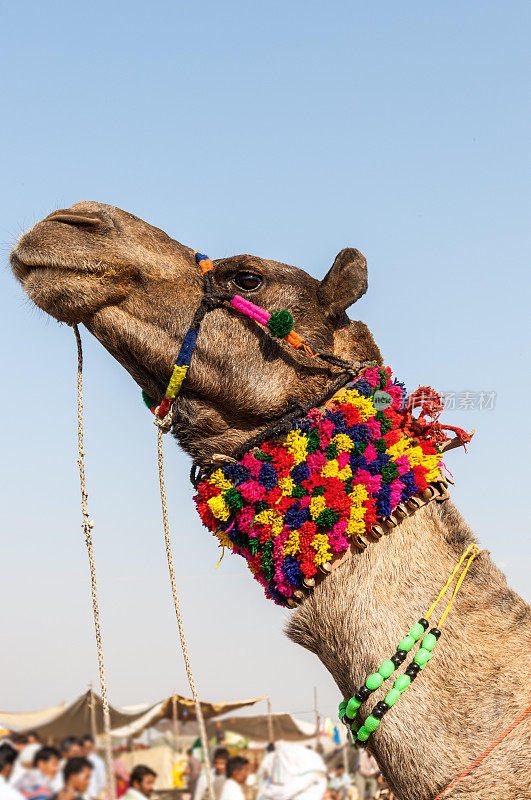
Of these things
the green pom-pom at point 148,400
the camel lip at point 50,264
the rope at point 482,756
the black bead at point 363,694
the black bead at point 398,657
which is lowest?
the rope at point 482,756

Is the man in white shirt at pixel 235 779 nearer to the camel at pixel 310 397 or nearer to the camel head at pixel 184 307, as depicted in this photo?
the camel at pixel 310 397

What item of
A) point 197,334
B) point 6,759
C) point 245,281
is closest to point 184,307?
point 197,334

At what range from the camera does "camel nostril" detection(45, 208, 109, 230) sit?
13.5ft

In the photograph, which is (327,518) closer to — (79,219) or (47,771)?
(79,219)

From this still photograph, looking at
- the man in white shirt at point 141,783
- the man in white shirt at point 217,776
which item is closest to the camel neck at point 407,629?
the man in white shirt at point 217,776

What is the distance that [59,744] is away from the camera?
15.4m

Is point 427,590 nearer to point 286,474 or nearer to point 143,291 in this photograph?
point 286,474

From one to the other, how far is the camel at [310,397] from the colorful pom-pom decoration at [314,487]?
14 centimetres

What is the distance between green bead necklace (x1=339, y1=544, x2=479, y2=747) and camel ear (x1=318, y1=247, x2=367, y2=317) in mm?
1666

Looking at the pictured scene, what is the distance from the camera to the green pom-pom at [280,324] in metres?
4.27

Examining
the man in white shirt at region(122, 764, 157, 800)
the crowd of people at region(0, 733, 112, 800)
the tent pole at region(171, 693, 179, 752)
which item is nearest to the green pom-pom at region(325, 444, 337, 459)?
the crowd of people at region(0, 733, 112, 800)

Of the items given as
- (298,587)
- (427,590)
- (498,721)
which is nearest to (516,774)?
(498,721)

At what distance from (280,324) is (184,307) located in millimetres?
489

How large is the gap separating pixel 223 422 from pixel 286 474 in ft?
1.47
